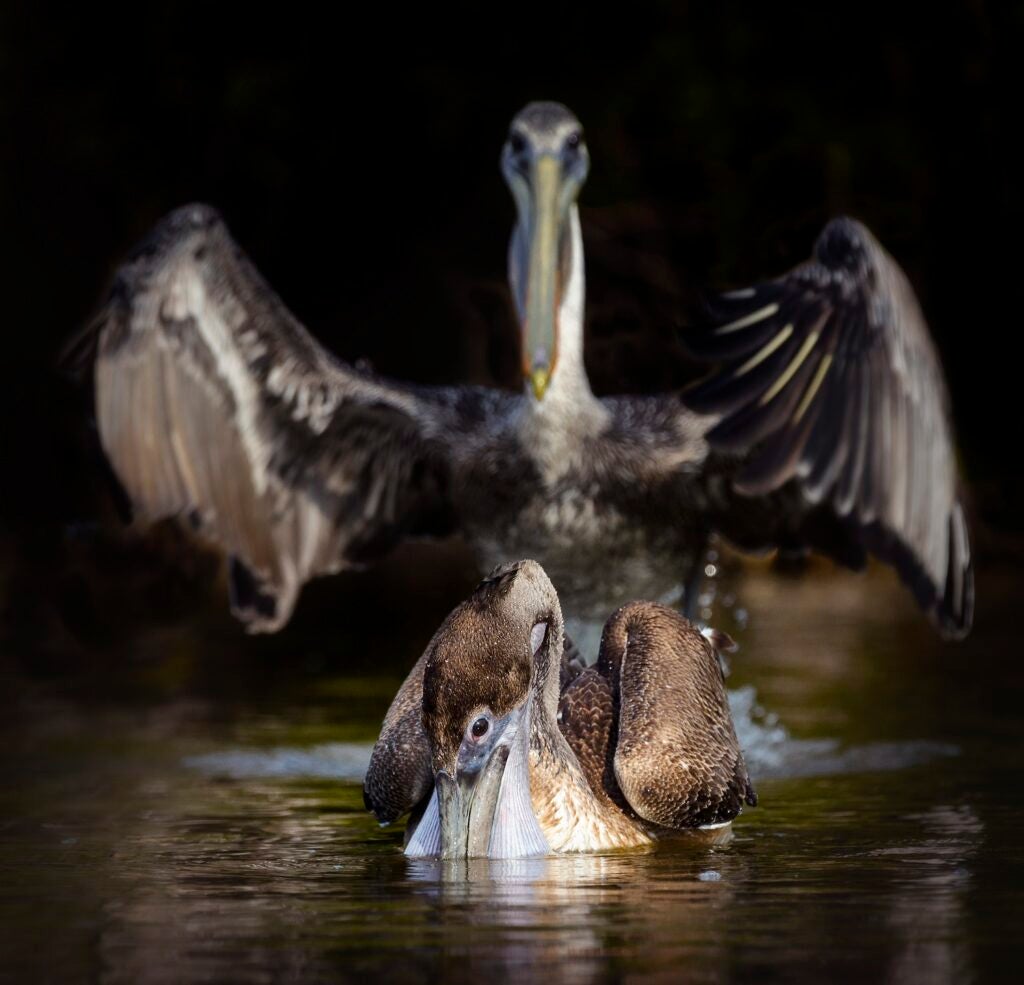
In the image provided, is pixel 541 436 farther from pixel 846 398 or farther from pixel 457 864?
pixel 457 864

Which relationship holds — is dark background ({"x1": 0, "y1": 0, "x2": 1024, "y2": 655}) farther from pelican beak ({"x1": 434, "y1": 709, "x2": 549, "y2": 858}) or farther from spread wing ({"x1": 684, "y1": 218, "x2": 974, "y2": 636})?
pelican beak ({"x1": 434, "y1": 709, "x2": 549, "y2": 858})

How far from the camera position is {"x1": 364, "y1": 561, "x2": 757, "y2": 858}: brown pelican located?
583 centimetres

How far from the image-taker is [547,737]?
20.4ft

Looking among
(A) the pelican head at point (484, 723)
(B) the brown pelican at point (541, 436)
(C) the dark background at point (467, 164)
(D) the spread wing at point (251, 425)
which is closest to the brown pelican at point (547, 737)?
(A) the pelican head at point (484, 723)

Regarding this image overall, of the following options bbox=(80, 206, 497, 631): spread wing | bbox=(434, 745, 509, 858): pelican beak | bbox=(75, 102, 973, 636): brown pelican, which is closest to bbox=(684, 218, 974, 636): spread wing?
bbox=(75, 102, 973, 636): brown pelican

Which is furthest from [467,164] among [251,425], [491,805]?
[491,805]

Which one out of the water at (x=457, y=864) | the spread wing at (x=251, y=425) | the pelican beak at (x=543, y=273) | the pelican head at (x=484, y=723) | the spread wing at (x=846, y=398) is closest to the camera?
the water at (x=457, y=864)

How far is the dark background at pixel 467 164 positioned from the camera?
18250 mm

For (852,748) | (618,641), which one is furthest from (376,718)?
(618,641)

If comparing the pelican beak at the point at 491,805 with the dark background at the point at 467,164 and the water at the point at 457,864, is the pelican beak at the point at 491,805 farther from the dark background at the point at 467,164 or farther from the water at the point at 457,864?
the dark background at the point at 467,164

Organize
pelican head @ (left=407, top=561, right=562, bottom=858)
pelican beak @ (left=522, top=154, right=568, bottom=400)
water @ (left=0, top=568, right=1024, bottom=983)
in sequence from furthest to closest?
1. pelican beak @ (left=522, top=154, right=568, bottom=400)
2. pelican head @ (left=407, top=561, right=562, bottom=858)
3. water @ (left=0, top=568, right=1024, bottom=983)

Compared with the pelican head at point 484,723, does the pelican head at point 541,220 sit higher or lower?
higher

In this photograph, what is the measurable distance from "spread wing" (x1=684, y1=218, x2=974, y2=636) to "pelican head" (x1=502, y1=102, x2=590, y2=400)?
72 cm

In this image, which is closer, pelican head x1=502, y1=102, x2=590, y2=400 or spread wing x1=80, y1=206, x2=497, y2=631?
pelican head x1=502, y1=102, x2=590, y2=400
